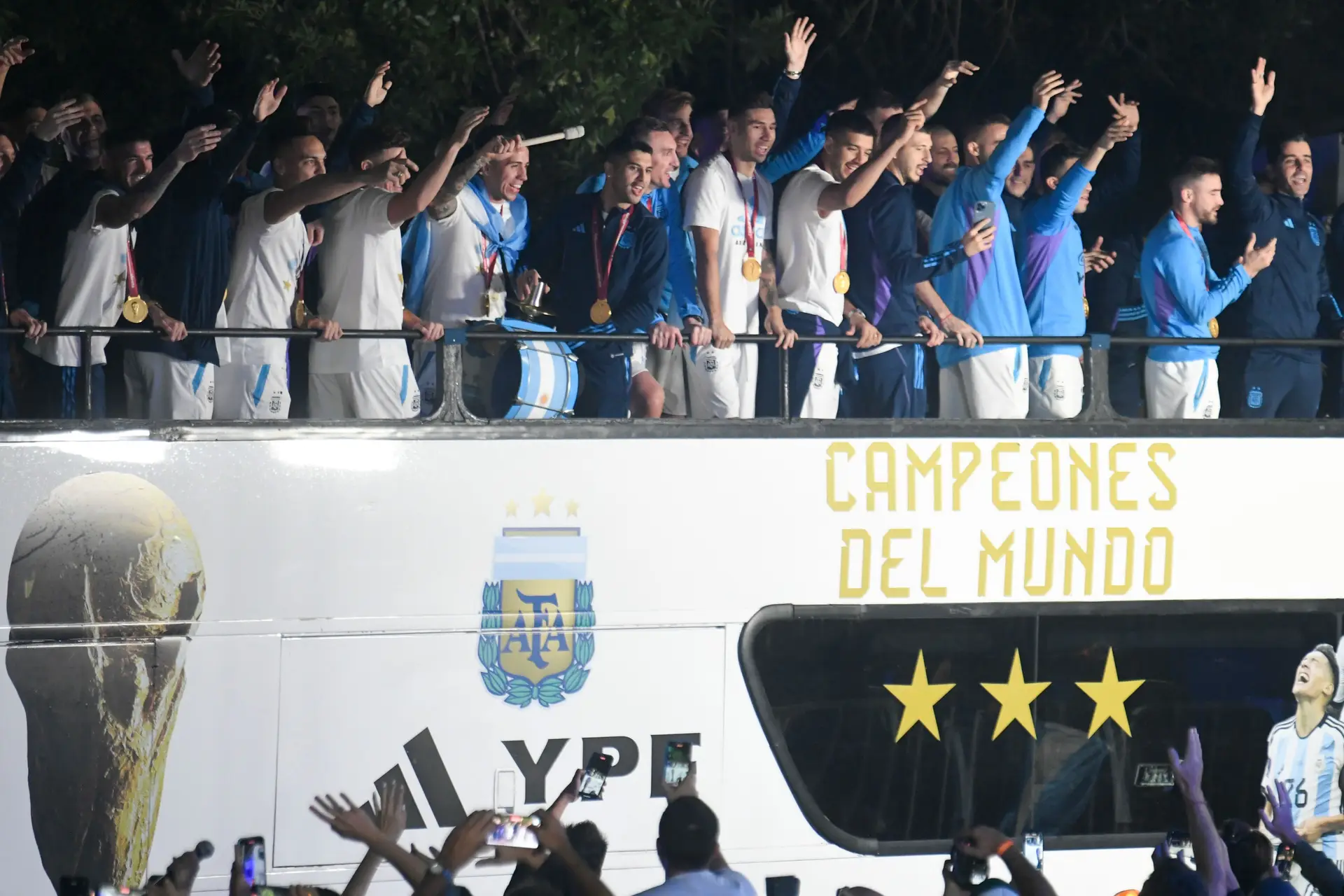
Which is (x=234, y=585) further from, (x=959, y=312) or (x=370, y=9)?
(x=370, y=9)

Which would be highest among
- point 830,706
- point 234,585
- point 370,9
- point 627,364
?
point 370,9

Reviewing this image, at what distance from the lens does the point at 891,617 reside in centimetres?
597

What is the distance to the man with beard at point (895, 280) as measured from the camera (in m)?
6.66

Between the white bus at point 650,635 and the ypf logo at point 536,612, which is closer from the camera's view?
the white bus at point 650,635

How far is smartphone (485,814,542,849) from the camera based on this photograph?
565 centimetres

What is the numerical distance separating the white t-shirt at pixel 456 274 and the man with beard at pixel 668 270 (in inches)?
20.0

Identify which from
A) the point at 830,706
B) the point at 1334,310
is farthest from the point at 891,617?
the point at 1334,310

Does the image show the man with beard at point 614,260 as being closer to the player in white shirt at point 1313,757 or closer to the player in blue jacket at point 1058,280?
the player in blue jacket at point 1058,280

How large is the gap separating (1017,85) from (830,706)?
684 cm

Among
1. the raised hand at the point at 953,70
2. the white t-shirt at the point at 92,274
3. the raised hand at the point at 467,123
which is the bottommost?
the white t-shirt at the point at 92,274

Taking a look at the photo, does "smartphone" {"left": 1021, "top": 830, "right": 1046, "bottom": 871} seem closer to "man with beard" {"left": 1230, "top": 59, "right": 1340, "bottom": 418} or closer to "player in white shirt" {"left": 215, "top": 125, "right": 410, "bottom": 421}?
"man with beard" {"left": 1230, "top": 59, "right": 1340, "bottom": 418}

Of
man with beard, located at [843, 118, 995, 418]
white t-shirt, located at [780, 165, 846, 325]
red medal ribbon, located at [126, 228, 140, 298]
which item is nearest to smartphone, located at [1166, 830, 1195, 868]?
man with beard, located at [843, 118, 995, 418]

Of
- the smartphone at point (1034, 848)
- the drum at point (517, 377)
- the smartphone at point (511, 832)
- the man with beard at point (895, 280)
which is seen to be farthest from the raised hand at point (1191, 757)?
the drum at point (517, 377)

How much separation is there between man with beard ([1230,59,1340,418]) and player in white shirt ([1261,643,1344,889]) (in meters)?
1.13
